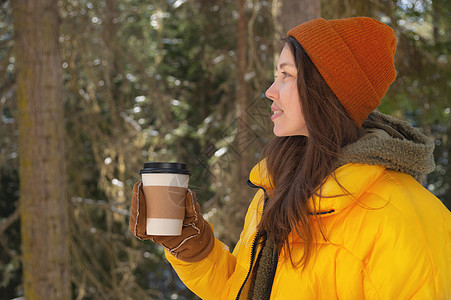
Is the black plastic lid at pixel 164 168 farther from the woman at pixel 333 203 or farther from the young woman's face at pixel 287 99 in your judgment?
the young woman's face at pixel 287 99

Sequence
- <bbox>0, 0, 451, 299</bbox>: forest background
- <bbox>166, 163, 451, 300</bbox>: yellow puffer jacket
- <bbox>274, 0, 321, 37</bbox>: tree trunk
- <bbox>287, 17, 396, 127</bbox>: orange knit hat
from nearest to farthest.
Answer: <bbox>166, 163, 451, 300</bbox>: yellow puffer jacket, <bbox>287, 17, 396, 127</bbox>: orange knit hat, <bbox>274, 0, 321, 37</bbox>: tree trunk, <bbox>0, 0, 451, 299</bbox>: forest background

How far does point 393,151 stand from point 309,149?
25 cm

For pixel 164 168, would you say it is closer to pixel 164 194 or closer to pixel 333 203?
pixel 164 194

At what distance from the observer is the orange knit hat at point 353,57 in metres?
1.49

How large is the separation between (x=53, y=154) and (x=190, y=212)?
329 cm

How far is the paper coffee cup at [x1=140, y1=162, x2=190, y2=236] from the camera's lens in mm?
1437

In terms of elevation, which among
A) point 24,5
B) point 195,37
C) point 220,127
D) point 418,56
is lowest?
point 220,127

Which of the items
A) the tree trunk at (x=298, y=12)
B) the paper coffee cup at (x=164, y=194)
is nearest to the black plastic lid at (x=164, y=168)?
the paper coffee cup at (x=164, y=194)

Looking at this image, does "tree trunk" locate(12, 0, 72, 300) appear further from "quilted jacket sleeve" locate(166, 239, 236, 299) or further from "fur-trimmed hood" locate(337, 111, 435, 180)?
"fur-trimmed hood" locate(337, 111, 435, 180)

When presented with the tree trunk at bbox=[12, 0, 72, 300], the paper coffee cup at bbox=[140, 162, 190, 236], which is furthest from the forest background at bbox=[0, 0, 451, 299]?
the paper coffee cup at bbox=[140, 162, 190, 236]

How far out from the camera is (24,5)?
4.37 meters

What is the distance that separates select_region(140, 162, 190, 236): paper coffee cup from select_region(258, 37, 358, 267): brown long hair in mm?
281

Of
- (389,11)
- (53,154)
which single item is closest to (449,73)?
(389,11)

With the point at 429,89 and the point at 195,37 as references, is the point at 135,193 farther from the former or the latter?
the point at 195,37
